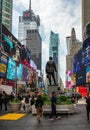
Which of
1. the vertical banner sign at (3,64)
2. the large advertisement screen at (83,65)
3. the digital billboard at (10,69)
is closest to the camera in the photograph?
the vertical banner sign at (3,64)

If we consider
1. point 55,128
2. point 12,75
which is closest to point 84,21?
point 12,75

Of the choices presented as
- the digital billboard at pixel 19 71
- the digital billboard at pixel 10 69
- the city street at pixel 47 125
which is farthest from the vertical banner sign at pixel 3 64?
the city street at pixel 47 125

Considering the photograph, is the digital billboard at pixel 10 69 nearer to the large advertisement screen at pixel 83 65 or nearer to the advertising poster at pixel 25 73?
the advertising poster at pixel 25 73

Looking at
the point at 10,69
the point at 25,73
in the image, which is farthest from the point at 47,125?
the point at 25,73

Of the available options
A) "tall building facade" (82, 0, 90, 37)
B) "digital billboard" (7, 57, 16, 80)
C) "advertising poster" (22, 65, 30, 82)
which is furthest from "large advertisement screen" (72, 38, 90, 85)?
"tall building facade" (82, 0, 90, 37)

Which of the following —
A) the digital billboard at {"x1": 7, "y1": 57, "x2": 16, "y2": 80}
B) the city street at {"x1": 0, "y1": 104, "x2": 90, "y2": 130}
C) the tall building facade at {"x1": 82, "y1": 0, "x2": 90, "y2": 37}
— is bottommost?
the city street at {"x1": 0, "y1": 104, "x2": 90, "y2": 130}

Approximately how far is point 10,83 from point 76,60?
178ft

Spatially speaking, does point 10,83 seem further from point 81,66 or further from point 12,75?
point 81,66

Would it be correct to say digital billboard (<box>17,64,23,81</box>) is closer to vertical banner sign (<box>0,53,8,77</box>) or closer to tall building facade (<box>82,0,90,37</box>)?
vertical banner sign (<box>0,53,8,77</box>)

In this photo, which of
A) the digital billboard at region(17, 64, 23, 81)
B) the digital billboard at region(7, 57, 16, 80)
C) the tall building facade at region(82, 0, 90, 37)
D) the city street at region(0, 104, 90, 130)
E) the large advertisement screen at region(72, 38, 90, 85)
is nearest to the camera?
the city street at region(0, 104, 90, 130)

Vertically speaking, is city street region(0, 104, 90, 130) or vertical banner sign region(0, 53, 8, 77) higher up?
vertical banner sign region(0, 53, 8, 77)

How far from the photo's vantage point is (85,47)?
124 meters

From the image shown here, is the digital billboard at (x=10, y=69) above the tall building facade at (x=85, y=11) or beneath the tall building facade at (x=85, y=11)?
beneath

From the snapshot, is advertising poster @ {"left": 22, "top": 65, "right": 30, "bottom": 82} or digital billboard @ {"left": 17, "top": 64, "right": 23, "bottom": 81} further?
advertising poster @ {"left": 22, "top": 65, "right": 30, "bottom": 82}
